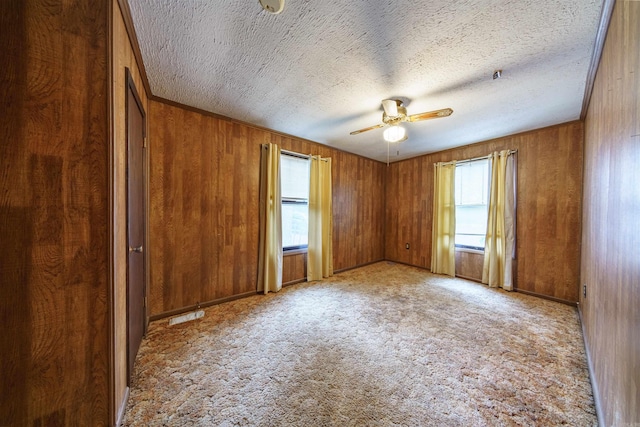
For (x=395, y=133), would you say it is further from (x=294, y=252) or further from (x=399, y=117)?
(x=294, y=252)

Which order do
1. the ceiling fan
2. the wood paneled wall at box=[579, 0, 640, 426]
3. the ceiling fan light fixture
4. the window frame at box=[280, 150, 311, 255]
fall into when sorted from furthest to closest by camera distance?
the window frame at box=[280, 150, 311, 255] < the ceiling fan light fixture < the ceiling fan < the wood paneled wall at box=[579, 0, 640, 426]

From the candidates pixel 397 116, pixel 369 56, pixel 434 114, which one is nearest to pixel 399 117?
pixel 397 116

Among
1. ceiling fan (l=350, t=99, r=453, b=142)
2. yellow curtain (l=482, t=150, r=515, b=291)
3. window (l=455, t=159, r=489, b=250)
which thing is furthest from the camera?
window (l=455, t=159, r=489, b=250)

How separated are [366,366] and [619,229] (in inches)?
68.5

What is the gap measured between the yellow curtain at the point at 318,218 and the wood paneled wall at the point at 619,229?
10.0 feet

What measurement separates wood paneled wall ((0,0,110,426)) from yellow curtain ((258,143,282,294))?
2.11 m

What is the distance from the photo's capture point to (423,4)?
50.5 inches

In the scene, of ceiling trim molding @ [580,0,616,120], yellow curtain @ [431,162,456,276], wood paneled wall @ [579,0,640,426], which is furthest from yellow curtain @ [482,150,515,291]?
wood paneled wall @ [579,0,640,426]

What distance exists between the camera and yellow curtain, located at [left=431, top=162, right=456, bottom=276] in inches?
161

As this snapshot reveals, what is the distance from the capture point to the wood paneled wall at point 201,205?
97.1 inches

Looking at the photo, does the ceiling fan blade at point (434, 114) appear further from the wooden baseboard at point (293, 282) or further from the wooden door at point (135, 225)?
the wooden baseboard at point (293, 282)

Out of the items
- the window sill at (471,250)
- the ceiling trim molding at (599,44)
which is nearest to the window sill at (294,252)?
the window sill at (471,250)

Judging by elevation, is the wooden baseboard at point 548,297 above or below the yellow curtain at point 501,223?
below

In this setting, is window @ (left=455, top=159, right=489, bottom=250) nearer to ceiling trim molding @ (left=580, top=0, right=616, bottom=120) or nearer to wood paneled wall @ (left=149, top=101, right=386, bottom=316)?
ceiling trim molding @ (left=580, top=0, right=616, bottom=120)
